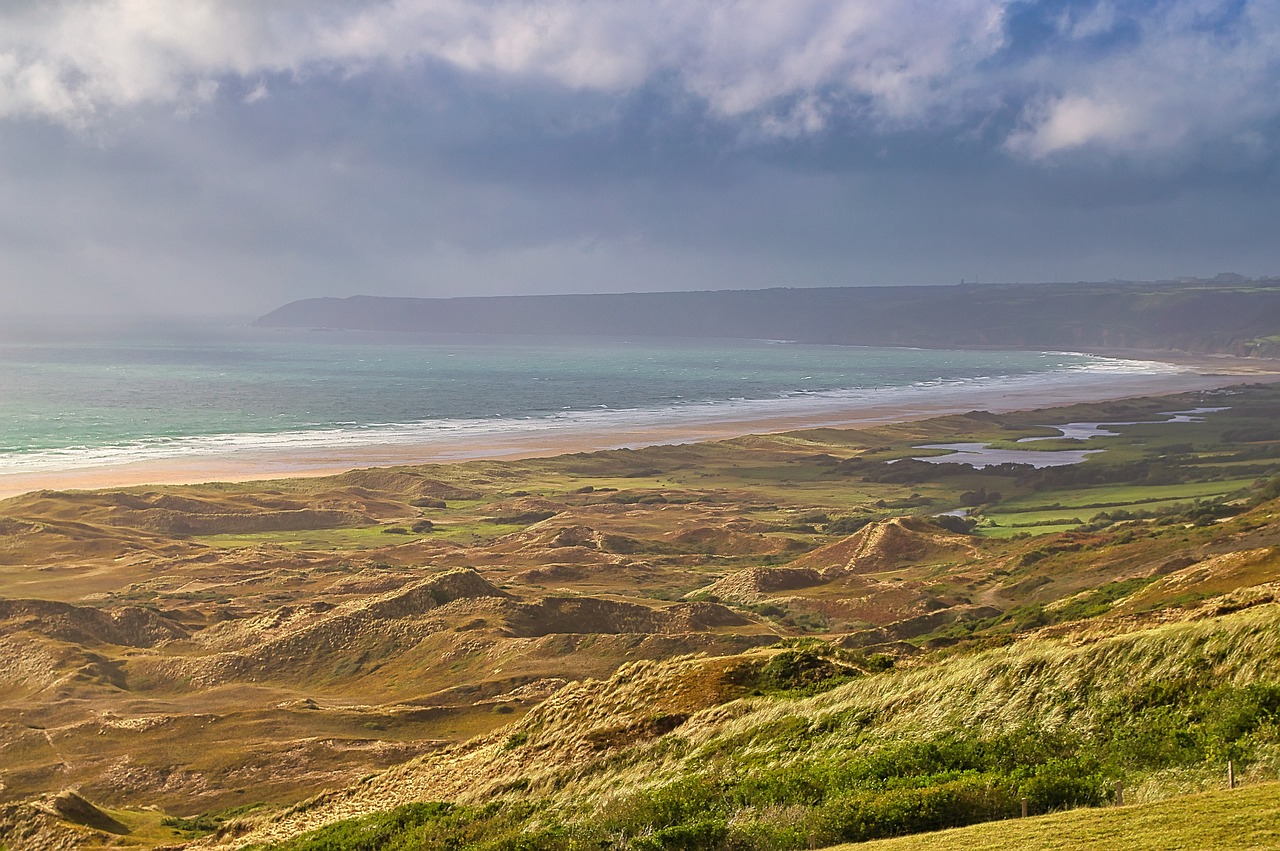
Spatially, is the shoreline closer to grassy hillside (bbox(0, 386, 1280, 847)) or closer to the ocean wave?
the ocean wave

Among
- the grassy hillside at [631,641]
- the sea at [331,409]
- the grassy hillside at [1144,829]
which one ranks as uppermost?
the sea at [331,409]

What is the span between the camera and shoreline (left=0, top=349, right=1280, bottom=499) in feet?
301

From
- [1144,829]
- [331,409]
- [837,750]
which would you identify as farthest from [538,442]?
[1144,829]

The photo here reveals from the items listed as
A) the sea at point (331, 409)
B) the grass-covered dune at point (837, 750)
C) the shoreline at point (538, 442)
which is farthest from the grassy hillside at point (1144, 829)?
the sea at point (331, 409)

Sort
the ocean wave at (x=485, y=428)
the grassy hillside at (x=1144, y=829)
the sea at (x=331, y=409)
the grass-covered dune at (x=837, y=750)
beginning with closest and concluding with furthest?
1. the grassy hillside at (x=1144, y=829)
2. the grass-covered dune at (x=837, y=750)
3. the ocean wave at (x=485, y=428)
4. the sea at (x=331, y=409)

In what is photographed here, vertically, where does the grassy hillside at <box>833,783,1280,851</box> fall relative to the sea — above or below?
below

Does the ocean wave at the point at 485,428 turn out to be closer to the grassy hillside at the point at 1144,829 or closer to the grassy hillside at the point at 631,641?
the grassy hillside at the point at 631,641

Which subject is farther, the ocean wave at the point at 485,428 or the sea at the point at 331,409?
the sea at the point at 331,409

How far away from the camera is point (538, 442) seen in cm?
11900

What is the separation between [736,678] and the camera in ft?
84.2

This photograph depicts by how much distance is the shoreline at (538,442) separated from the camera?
91.8m

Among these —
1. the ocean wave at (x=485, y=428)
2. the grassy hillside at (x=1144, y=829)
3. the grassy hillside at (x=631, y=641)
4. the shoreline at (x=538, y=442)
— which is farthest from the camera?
the ocean wave at (x=485, y=428)

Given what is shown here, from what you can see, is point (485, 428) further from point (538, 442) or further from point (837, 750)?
point (837, 750)

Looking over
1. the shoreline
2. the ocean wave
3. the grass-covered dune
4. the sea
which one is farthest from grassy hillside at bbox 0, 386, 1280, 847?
the sea
